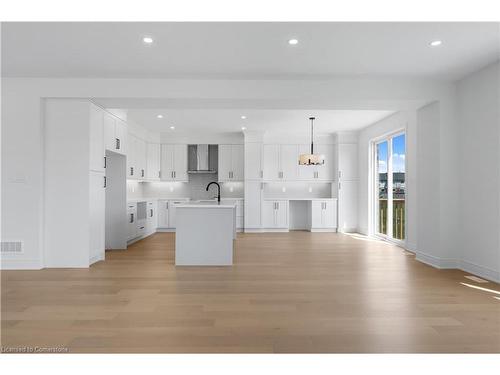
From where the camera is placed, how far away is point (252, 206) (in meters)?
8.74

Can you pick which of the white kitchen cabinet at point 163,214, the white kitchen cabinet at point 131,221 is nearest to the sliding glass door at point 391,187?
the white kitchen cabinet at point 163,214

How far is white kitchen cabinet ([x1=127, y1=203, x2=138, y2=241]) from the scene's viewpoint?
6.50 m

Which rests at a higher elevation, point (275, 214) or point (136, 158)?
point (136, 158)

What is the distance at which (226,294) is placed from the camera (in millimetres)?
3400

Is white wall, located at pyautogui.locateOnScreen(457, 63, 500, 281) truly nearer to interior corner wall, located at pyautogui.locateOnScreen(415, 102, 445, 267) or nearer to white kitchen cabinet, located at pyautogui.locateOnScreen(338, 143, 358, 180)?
interior corner wall, located at pyautogui.locateOnScreen(415, 102, 445, 267)

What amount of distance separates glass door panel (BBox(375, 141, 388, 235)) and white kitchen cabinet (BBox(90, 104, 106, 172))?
5.86m

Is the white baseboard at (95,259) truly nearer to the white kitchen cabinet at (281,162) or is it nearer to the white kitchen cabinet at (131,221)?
the white kitchen cabinet at (131,221)

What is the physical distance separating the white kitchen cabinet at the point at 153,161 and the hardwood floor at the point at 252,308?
3801mm

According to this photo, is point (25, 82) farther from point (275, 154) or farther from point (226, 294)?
point (275, 154)

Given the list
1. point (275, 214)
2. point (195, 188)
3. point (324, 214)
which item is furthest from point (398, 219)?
point (195, 188)

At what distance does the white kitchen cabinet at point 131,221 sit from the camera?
21.3ft

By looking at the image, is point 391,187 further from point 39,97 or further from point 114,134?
point 39,97

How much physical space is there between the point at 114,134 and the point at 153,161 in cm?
291
